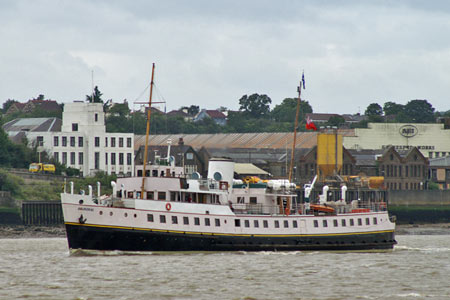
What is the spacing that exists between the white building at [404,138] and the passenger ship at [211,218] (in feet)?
263

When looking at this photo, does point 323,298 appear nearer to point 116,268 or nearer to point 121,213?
point 116,268

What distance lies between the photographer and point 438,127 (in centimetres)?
15662

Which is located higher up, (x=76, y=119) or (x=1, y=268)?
(x=76, y=119)

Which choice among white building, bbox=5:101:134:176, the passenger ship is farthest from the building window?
white building, bbox=5:101:134:176

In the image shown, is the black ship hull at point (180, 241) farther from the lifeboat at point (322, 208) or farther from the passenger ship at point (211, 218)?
the lifeboat at point (322, 208)

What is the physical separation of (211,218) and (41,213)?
41971 millimetres

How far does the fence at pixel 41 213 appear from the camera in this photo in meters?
103

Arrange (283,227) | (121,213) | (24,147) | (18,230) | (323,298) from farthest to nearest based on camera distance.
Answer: (24,147)
(18,230)
(283,227)
(121,213)
(323,298)

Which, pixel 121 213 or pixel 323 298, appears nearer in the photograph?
pixel 323 298

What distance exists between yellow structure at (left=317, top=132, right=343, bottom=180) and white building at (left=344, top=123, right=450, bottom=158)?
704 inches

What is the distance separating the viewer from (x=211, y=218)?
217 ft

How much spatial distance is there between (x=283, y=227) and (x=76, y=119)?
66800 mm

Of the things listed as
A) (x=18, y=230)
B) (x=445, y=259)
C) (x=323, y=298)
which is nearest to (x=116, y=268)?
(x=323, y=298)

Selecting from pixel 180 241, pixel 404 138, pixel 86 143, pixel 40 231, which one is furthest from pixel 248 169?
pixel 180 241
